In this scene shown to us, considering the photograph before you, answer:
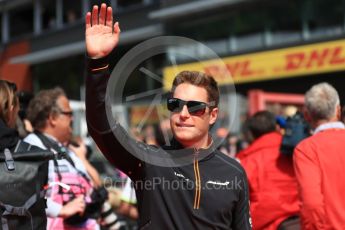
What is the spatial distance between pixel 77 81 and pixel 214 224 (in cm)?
2031

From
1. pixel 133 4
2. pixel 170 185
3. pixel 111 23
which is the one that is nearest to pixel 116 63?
pixel 111 23

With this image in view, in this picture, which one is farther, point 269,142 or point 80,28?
point 80,28

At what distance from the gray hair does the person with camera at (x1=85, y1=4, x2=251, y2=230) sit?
4.27 ft

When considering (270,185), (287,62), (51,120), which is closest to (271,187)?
(270,185)

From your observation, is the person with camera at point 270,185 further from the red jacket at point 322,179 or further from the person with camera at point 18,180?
the person with camera at point 18,180

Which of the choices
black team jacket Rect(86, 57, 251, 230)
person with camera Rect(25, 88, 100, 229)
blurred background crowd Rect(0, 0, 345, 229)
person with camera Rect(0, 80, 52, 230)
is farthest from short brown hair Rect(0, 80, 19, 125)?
blurred background crowd Rect(0, 0, 345, 229)

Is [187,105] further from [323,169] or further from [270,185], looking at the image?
[270,185]

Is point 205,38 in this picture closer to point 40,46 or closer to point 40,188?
point 40,46

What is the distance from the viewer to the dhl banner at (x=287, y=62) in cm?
1481

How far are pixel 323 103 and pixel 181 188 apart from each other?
1.70m

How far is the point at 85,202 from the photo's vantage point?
4.13 metres

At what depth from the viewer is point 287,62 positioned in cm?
1598

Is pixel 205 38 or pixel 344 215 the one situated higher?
pixel 205 38

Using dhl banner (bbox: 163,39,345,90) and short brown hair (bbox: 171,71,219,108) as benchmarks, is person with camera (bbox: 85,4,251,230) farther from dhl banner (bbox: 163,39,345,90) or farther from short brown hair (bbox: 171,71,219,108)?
dhl banner (bbox: 163,39,345,90)
